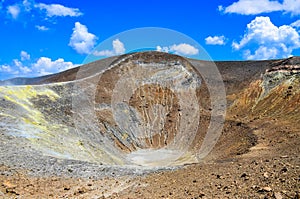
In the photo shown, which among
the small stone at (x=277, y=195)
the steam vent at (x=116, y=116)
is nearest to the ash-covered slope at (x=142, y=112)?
the steam vent at (x=116, y=116)

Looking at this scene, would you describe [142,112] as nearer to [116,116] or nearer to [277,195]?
[116,116]

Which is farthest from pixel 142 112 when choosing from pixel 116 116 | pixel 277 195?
pixel 277 195

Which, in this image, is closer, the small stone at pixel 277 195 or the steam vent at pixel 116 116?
the small stone at pixel 277 195

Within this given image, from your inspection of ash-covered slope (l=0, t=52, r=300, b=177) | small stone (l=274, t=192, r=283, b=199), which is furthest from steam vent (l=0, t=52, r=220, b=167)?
small stone (l=274, t=192, r=283, b=199)

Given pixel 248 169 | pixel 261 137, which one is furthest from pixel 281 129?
pixel 248 169

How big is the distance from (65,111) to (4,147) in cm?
1300

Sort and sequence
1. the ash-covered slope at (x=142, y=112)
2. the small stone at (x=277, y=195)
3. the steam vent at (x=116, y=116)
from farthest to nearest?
the ash-covered slope at (x=142, y=112)
the steam vent at (x=116, y=116)
the small stone at (x=277, y=195)

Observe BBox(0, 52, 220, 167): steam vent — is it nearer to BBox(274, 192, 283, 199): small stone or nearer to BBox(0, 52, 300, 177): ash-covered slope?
BBox(0, 52, 300, 177): ash-covered slope

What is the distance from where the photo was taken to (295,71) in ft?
133

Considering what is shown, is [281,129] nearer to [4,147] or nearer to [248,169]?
[248,169]

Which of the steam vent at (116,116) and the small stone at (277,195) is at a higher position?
the steam vent at (116,116)

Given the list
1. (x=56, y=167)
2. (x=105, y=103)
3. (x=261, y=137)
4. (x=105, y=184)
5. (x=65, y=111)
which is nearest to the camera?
(x=105, y=184)

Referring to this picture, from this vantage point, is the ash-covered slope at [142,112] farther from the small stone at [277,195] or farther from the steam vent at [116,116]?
the small stone at [277,195]

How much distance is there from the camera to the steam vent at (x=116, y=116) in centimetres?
2127
